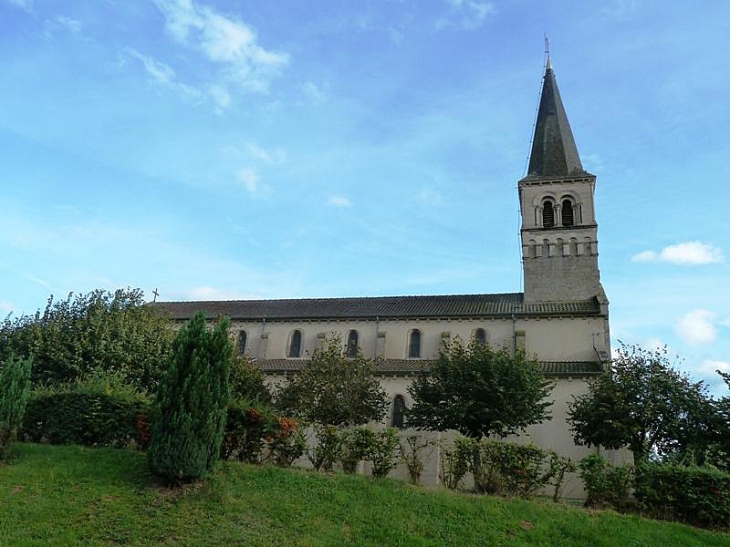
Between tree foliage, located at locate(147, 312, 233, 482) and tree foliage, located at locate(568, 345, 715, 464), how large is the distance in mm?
16552

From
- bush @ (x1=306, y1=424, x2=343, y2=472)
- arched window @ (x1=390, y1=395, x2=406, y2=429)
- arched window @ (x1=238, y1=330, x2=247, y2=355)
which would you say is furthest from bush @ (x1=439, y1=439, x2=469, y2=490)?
arched window @ (x1=238, y1=330, x2=247, y2=355)

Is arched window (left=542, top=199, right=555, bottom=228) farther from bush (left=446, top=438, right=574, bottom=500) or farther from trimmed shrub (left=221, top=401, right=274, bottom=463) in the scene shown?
trimmed shrub (left=221, top=401, right=274, bottom=463)

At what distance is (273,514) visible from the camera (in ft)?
42.2

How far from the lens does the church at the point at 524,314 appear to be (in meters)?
32.2

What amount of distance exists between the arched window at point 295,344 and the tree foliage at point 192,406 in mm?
22267

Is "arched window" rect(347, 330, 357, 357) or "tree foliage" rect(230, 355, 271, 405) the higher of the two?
"arched window" rect(347, 330, 357, 357)

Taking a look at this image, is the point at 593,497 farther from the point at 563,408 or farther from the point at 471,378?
the point at 563,408

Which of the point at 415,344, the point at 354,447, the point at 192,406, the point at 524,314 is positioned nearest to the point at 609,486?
the point at 354,447

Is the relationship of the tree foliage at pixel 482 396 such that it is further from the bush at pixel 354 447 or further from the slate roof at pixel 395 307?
the bush at pixel 354 447

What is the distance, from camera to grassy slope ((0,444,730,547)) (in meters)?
11.7

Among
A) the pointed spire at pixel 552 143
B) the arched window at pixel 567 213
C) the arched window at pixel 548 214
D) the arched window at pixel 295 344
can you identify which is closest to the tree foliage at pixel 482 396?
the arched window at pixel 295 344

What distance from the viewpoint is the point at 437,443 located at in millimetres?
17656

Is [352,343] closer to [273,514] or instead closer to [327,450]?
[327,450]

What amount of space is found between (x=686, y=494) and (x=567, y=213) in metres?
25.9
